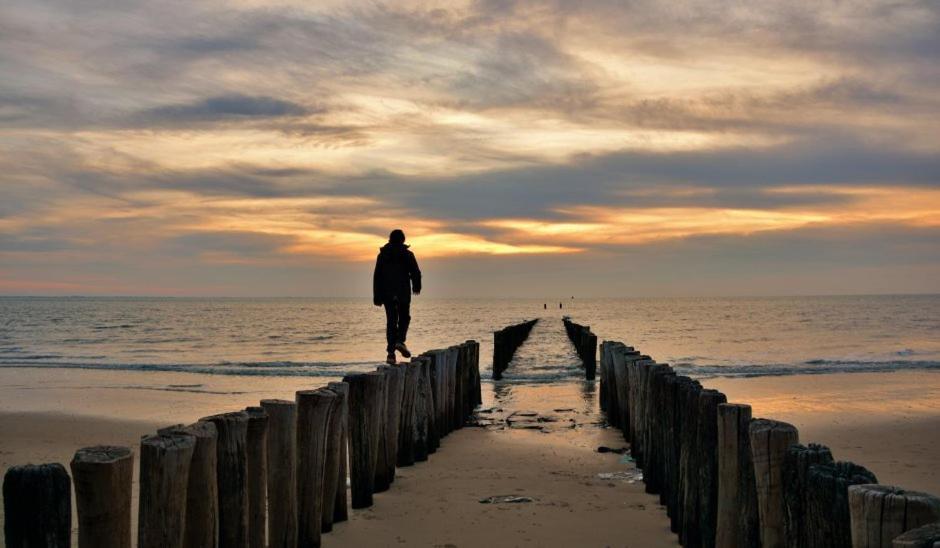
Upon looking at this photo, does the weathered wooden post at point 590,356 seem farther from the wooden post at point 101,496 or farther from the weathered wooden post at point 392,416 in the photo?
the wooden post at point 101,496

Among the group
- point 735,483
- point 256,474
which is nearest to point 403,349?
point 256,474

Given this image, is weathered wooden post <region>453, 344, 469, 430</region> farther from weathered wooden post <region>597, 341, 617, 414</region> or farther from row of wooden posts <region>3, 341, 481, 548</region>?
row of wooden posts <region>3, 341, 481, 548</region>

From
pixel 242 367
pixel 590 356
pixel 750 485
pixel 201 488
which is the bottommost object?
pixel 242 367

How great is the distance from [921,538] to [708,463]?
122 inches

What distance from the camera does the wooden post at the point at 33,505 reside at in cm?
329

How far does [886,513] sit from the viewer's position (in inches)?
110

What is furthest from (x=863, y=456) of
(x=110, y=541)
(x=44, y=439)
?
(x=44, y=439)

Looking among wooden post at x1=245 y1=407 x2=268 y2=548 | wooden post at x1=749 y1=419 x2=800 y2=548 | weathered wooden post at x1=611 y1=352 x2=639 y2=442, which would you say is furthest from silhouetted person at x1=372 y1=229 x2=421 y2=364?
wooden post at x1=749 y1=419 x2=800 y2=548

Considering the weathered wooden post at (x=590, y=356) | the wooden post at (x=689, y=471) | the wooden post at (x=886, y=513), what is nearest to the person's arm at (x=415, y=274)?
the wooden post at (x=689, y=471)

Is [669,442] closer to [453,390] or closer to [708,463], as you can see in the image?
[708,463]

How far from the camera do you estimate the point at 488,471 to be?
29.1ft

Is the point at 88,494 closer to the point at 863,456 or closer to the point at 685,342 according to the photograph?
the point at 863,456

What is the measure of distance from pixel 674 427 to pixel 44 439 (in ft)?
33.1

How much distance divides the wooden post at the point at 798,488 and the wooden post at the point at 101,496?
293cm
